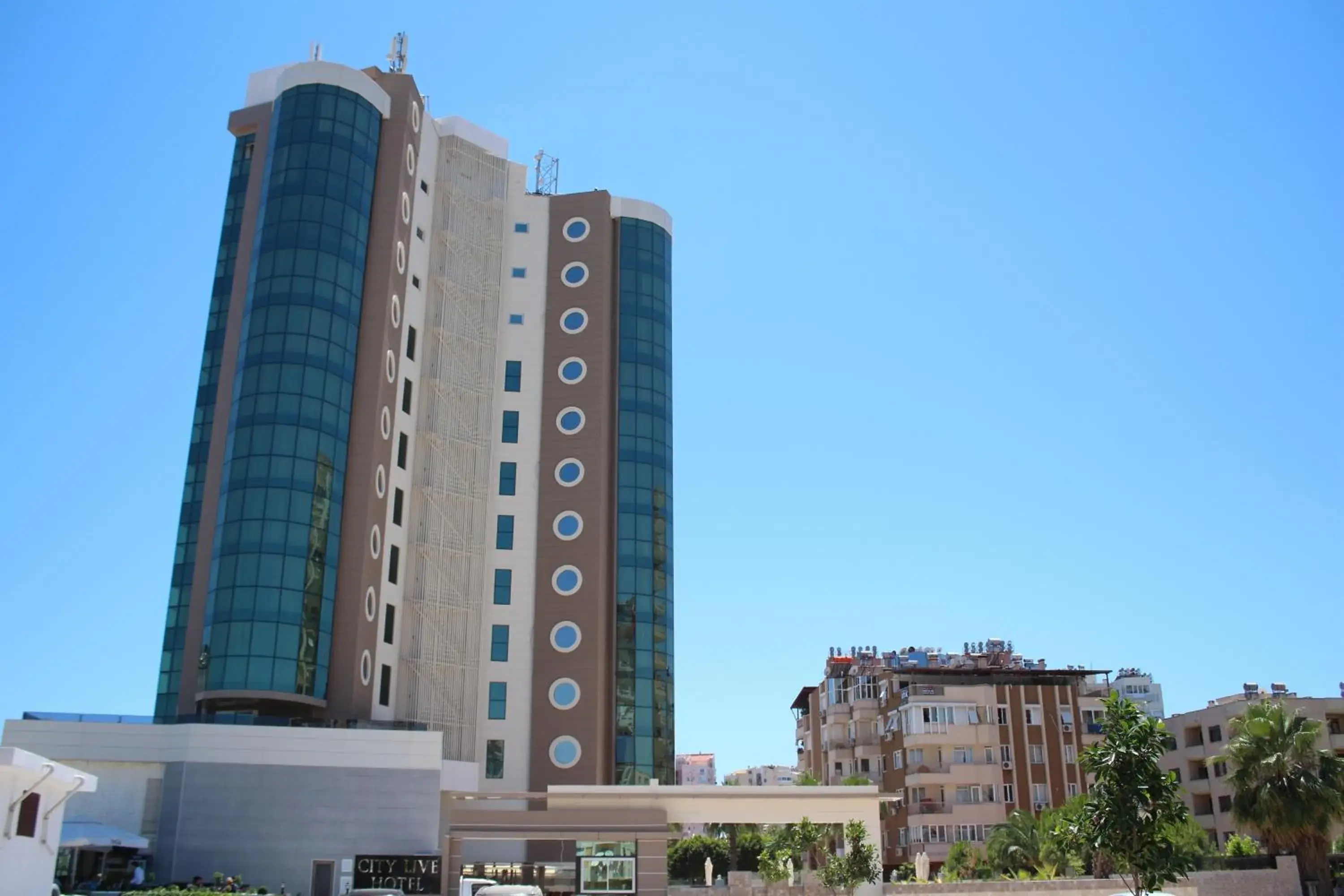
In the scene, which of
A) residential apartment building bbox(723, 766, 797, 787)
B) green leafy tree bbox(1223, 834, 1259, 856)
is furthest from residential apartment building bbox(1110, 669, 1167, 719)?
green leafy tree bbox(1223, 834, 1259, 856)

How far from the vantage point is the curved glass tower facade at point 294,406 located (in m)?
53.7

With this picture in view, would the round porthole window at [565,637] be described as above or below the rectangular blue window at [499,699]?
above

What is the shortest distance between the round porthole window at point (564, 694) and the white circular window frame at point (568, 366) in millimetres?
17943

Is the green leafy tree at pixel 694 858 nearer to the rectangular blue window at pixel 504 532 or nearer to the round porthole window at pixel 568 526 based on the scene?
the round porthole window at pixel 568 526

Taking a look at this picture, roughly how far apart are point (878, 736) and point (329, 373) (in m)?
54.2

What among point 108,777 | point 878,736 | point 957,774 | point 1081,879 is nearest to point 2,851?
point 108,777

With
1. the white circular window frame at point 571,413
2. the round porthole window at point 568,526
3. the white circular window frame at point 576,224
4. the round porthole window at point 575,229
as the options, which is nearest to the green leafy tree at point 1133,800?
the round porthole window at point 568,526

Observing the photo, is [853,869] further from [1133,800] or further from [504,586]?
[504,586]

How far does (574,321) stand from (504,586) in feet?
56.5

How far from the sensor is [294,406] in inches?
2254

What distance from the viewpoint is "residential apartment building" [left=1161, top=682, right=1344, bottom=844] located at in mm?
75562

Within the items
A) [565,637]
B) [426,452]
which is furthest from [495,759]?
[426,452]

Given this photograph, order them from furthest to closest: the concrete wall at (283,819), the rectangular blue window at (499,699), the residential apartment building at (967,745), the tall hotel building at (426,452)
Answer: the residential apartment building at (967,745) → the rectangular blue window at (499,699) → the tall hotel building at (426,452) → the concrete wall at (283,819)

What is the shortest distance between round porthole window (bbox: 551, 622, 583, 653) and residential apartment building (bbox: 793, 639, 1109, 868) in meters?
26.3
